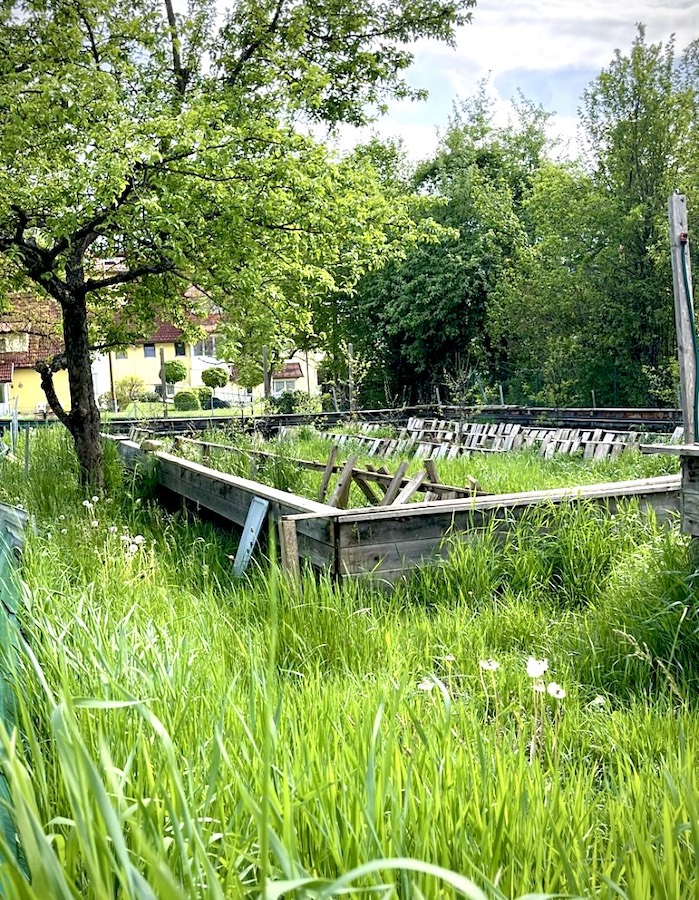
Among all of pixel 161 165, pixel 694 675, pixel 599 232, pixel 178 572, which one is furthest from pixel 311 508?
pixel 599 232

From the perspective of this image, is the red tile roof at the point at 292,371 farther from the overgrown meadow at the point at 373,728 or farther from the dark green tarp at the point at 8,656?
the dark green tarp at the point at 8,656

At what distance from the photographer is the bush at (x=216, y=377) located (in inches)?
2110

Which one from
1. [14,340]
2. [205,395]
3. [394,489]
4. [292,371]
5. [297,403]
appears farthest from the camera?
[292,371]

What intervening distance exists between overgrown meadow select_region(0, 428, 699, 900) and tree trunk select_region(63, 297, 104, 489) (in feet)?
9.35

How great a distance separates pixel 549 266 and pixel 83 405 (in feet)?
61.5

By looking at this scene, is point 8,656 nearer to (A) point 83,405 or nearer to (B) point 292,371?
(A) point 83,405

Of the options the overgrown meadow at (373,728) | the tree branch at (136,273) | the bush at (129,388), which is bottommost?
the overgrown meadow at (373,728)

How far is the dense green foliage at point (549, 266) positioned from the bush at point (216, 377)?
68.7ft

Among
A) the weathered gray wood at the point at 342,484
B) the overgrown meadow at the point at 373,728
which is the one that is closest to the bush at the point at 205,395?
the weathered gray wood at the point at 342,484

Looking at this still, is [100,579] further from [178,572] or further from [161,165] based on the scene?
[161,165]

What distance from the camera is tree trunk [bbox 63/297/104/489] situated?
26.7 ft

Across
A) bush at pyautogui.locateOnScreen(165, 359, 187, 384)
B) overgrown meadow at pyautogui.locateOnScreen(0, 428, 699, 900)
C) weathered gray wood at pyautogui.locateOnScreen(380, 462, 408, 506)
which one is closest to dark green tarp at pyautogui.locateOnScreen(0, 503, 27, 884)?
overgrown meadow at pyautogui.locateOnScreen(0, 428, 699, 900)

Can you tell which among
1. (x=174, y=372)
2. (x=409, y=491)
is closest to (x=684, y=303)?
(x=409, y=491)

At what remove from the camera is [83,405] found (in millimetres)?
8383
